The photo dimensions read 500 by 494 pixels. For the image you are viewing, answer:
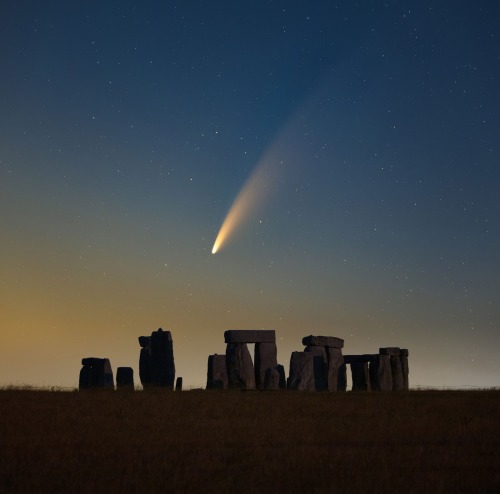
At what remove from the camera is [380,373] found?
34688 millimetres

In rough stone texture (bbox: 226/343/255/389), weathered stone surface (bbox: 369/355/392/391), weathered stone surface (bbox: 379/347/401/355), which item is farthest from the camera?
weathered stone surface (bbox: 379/347/401/355)

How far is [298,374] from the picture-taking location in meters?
30.5

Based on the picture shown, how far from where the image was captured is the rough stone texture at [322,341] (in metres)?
33.5

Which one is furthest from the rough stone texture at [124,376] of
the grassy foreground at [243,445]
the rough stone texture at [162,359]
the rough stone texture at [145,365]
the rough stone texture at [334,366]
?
the grassy foreground at [243,445]

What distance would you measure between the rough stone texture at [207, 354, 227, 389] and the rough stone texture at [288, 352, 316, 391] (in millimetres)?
3544

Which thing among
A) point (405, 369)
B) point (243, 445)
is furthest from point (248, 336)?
point (243, 445)

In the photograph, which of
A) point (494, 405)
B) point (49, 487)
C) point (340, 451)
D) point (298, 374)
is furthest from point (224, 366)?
point (49, 487)

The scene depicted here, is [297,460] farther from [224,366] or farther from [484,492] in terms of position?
[224,366]

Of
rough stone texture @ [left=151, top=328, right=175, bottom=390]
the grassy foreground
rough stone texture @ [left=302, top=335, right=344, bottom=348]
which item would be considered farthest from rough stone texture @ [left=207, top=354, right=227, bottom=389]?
the grassy foreground

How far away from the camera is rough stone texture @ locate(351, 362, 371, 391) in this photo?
35.8 meters

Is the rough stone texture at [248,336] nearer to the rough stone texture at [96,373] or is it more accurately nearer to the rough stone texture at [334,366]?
the rough stone texture at [334,366]

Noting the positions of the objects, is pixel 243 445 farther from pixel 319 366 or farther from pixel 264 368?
pixel 319 366

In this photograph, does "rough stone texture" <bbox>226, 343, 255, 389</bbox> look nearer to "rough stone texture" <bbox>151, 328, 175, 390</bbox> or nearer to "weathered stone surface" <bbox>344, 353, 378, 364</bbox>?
"rough stone texture" <bbox>151, 328, 175, 390</bbox>

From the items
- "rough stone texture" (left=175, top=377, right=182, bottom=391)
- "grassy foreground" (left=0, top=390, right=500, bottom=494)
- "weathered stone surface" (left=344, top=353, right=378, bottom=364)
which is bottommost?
"grassy foreground" (left=0, top=390, right=500, bottom=494)
